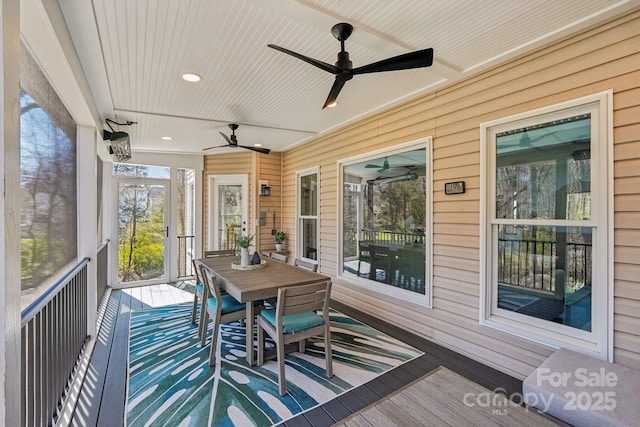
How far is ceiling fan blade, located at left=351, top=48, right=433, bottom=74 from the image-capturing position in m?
1.96

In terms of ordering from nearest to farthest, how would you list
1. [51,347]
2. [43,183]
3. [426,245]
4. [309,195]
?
[51,347], [43,183], [426,245], [309,195]

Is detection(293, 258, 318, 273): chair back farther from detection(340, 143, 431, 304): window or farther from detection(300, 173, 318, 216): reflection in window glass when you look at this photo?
detection(300, 173, 318, 216): reflection in window glass

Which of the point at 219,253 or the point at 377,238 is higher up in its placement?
the point at 377,238

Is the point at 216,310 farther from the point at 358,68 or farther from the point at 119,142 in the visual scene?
the point at 119,142

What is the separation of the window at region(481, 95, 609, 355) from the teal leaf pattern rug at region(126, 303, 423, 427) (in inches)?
44.5

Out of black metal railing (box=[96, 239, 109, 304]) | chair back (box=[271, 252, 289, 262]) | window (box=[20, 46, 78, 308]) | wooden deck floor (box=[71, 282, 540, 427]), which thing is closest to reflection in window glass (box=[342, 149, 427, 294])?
wooden deck floor (box=[71, 282, 540, 427])

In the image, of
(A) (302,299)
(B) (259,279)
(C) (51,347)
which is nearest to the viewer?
(C) (51,347)

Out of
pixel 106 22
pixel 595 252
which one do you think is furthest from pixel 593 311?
pixel 106 22

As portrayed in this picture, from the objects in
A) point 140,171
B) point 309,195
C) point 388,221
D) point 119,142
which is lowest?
point 388,221

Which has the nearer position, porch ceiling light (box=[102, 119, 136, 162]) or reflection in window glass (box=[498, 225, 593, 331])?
reflection in window glass (box=[498, 225, 593, 331])

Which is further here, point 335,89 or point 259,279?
point 259,279

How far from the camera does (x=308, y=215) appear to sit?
5695mm

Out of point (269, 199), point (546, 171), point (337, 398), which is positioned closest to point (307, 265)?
point (337, 398)

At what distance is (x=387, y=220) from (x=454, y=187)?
1.16m
